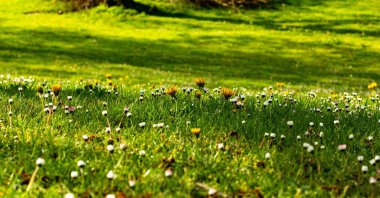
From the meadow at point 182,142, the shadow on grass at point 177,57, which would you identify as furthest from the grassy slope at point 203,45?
the meadow at point 182,142

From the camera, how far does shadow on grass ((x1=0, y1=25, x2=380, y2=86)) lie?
21000 mm

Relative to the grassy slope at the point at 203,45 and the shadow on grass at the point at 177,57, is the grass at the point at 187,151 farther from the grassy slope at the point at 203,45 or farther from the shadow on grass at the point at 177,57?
the shadow on grass at the point at 177,57

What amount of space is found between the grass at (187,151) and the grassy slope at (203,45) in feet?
36.6

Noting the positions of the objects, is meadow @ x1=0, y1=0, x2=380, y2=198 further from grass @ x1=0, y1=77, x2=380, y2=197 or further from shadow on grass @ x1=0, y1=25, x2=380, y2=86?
shadow on grass @ x1=0, y1=25, x2=380, y2=86

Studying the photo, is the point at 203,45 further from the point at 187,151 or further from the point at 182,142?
the point at 187,151

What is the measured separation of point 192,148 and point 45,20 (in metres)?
32.4

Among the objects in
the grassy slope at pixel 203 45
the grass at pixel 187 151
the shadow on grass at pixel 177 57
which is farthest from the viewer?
the shadow on grass at pixel 177 57

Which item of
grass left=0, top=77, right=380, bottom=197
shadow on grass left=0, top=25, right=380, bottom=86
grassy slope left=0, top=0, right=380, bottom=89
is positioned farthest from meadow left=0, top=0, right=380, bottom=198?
shadow on grass left=0, top=25, right=380, bottom=86

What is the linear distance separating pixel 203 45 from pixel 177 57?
11.9 feet

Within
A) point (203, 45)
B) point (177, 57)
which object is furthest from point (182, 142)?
point (203, 45)

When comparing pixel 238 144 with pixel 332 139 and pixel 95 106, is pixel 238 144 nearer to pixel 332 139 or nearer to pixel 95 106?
pixel 332 139

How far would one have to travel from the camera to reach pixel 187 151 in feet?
13.8

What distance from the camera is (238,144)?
4578 mm

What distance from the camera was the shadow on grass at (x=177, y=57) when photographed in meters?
21.0
